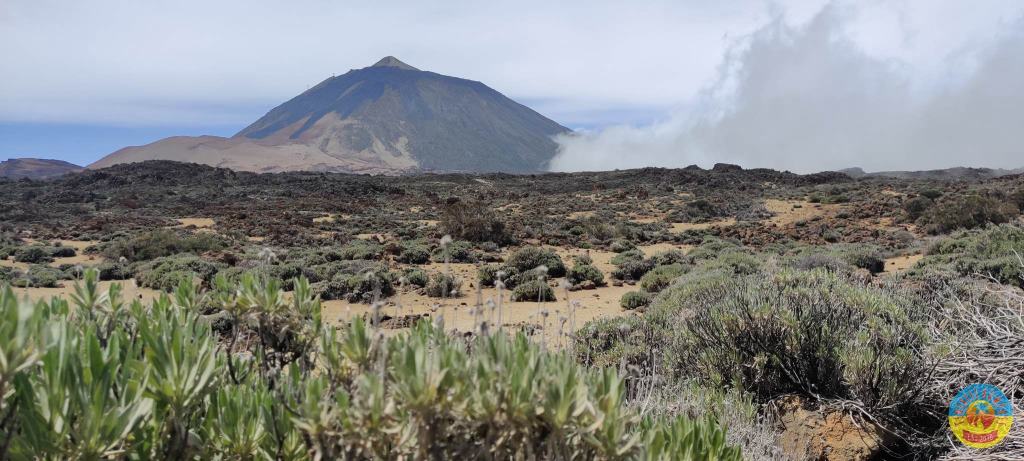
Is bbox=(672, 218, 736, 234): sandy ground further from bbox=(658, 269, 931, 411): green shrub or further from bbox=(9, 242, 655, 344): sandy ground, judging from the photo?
bbox=(658, 269, 931, 411): green shrub

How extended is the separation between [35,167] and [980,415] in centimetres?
13242

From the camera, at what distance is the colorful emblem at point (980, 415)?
2.60 metres

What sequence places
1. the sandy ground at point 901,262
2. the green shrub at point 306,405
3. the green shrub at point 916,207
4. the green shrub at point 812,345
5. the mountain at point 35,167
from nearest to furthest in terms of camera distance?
the green shrub at point 306,405 → the green shrub at point 812,345 → the sandy ground at point 901,262 → the green shrub at point 916,207 → the mountain at point 35,167

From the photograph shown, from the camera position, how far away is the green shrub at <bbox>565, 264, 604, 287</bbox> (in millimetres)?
10812

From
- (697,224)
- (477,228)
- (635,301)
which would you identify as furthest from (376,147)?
(635,301)

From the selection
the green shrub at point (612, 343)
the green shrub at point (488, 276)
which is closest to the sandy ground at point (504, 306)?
the green shrub at point (488, 276)

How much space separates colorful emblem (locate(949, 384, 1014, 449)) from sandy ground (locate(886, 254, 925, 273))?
28.4 feet

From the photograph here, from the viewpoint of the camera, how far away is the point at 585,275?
11.0m

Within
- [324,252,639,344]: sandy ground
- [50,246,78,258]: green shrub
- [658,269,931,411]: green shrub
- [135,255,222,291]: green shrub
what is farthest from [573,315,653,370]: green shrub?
[50,246,78,258]: green shrub

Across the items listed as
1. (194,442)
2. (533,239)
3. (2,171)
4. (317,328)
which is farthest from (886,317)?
(2,171)

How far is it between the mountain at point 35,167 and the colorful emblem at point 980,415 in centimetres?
11801

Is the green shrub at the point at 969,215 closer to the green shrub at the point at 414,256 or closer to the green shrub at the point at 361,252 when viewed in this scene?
the green shrub at the point at 414,256

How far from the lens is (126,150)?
534 ft

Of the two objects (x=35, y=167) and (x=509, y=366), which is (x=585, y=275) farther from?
(x=35, y=167)
